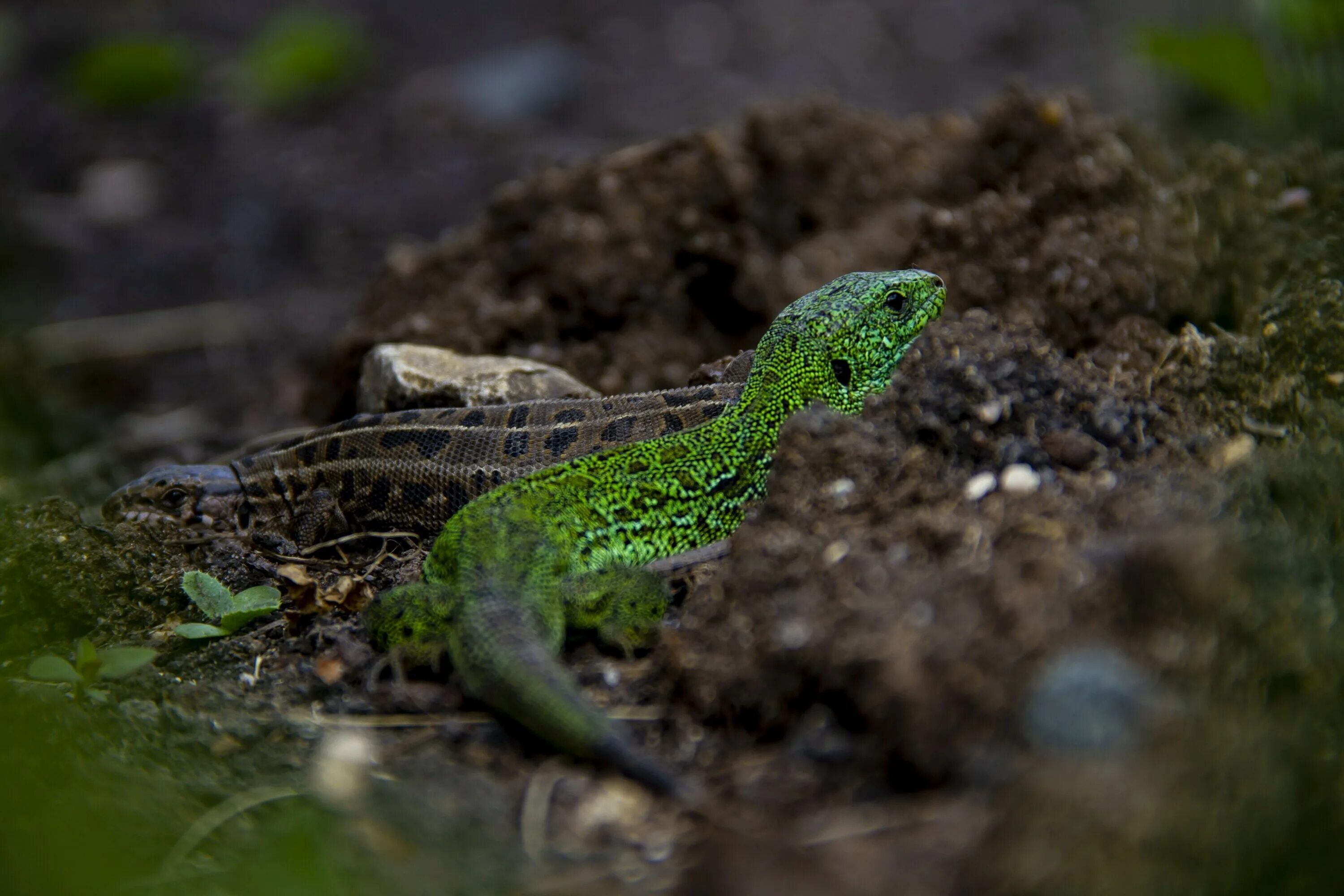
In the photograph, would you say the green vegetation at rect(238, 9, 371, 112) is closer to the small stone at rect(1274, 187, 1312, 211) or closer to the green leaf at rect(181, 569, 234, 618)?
the green leaf at rect(181, 569, 234, 618)

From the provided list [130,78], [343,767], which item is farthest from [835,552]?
[130,78]

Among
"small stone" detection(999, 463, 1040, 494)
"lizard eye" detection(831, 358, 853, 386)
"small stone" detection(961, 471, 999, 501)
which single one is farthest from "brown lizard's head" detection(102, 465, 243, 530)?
"small stone" detection(999, 463, 1040, 494)

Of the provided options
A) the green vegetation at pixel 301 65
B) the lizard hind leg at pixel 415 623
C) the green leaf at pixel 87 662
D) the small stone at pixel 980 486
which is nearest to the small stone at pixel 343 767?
the lizard hind leg at pixel 415 623

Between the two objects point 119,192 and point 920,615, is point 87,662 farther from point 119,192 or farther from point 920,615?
point 119,192

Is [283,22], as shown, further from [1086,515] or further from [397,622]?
[1086,515]

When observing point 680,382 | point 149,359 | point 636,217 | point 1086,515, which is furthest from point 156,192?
point 1086,515

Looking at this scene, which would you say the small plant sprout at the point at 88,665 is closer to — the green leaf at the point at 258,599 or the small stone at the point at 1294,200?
the green leaf at the point at 258,599
